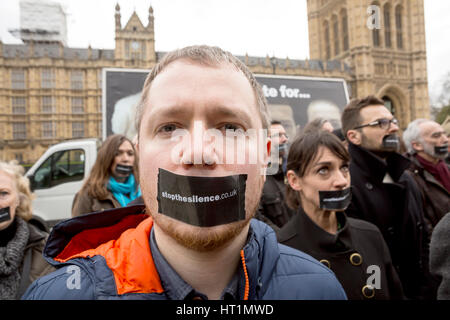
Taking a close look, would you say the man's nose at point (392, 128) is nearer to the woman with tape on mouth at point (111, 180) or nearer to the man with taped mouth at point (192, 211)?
the man with taped mouth at point (192, 211)

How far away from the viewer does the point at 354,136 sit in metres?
2.57

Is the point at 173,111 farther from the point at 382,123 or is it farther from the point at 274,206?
the point at 382,123

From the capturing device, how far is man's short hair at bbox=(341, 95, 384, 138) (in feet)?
8.55

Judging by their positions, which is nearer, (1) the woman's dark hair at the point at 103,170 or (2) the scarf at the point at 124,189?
(1) the woman's dark hair at the point at 103,170

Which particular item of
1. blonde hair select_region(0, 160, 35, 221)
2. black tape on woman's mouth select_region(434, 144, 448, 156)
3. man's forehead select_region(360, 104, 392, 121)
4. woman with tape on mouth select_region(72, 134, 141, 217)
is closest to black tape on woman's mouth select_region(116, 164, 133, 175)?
woman with tape on mouth select_region(72, 134, 141, 217)

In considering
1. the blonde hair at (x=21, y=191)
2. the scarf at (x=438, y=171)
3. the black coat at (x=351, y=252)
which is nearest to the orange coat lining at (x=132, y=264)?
the black coat at (x=351, y=252)

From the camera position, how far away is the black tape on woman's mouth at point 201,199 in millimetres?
731

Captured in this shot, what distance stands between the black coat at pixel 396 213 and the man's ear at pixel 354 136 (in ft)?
0.47

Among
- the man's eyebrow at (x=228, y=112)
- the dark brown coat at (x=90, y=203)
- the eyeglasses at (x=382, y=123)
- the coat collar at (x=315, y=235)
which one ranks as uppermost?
the eyeglasses at (x=382, y=123)

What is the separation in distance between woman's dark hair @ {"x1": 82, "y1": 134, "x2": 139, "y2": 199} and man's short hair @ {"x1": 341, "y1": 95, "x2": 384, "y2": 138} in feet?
7.36

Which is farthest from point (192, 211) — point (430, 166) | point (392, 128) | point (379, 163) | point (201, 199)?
point (430, 166)

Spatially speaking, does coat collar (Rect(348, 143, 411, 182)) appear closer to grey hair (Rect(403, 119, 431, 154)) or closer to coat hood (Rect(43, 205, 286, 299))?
grey hair (Rect(403, 119, 431, 154))

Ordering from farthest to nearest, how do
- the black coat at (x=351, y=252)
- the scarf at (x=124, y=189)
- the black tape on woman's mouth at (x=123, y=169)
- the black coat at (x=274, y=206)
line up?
the black tape on woman's mouth at (x=123, y=169) → the scarf at (x=124, y=189) → the black coat at (x=274, y=206) → the black coat at (x=351, y=252)
